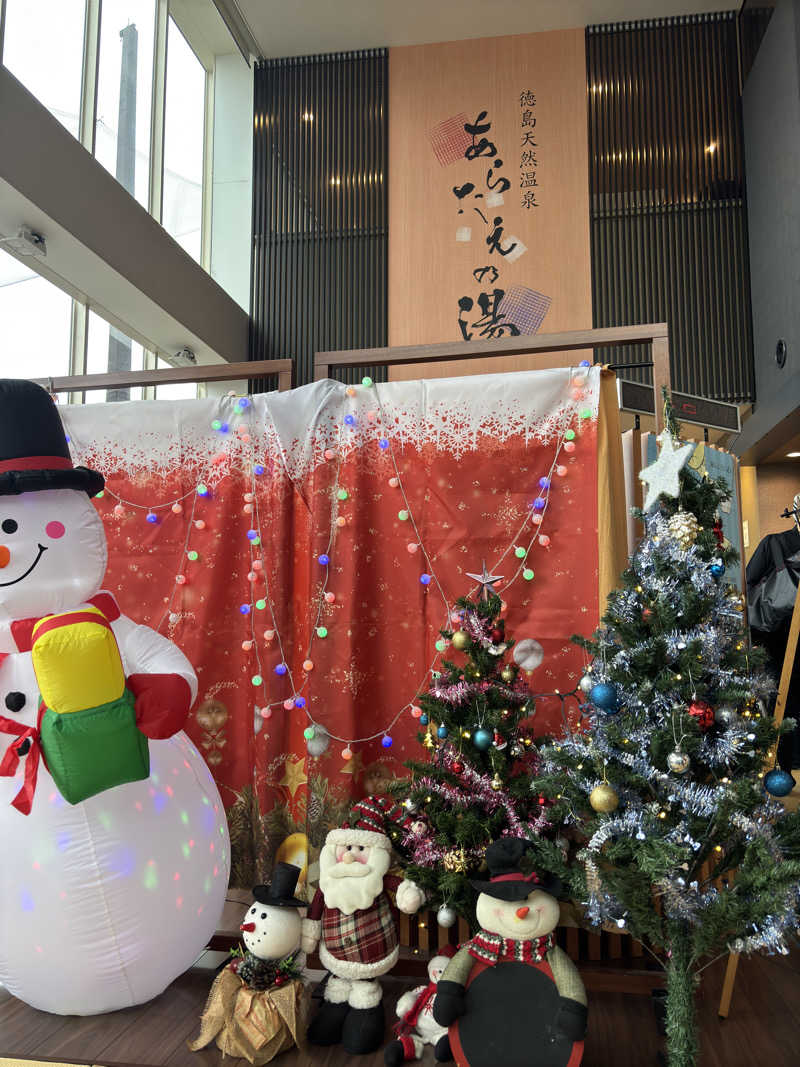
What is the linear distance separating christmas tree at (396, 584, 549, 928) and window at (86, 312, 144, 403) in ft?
10.4

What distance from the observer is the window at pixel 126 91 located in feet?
15.9

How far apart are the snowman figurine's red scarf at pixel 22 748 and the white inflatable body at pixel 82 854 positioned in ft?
0.08

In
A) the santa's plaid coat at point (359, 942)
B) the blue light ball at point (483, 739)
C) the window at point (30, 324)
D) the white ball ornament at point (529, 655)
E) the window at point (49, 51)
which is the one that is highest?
the window at point (49, 51)

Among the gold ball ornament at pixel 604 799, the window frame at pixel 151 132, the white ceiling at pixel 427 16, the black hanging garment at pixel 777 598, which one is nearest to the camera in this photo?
the gold ball ornament at pixel 604 799

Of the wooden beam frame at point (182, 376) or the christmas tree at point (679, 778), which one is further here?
the wooden beam frame at point (182, 376)

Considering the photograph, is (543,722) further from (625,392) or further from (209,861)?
(625,392)

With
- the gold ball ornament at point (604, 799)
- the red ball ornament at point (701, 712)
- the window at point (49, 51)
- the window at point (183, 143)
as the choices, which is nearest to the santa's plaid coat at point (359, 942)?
the gold ball ornament at point (604, 799)

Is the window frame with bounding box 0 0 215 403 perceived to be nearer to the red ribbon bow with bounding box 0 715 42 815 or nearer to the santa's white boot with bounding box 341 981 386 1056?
the red ribbon bow with bounding box 0 715 42 815

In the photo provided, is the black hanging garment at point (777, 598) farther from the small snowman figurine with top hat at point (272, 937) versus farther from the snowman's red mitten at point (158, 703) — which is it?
the snowman's red mitten at point (158, 703)

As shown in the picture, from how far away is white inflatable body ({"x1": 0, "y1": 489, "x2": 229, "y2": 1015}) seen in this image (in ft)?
6.30

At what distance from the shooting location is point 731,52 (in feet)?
18.9

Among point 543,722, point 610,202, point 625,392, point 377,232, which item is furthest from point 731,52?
point 543,722

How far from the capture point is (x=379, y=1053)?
1962 mm

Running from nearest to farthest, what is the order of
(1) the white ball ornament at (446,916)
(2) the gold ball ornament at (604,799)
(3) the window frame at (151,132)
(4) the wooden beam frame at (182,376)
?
1. (2) the gold ball ornament at (604,799)
2. (1) the white ball ornament at (446,916)
3. (4) the wooden beam frame at (182,376)
4. (3) the window frame at (151,132)
